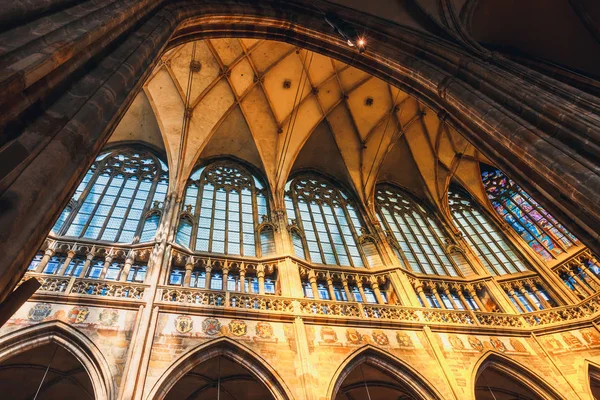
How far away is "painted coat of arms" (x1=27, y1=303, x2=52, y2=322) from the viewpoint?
7.17m

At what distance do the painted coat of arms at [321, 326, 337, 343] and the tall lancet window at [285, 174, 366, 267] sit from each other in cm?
295

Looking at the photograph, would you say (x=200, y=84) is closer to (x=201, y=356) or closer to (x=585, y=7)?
(x=201, y=356)

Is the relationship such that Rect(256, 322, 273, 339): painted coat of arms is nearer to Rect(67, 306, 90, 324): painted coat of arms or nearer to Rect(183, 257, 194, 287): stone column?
Rect(183, 257, 194, 287): stone column

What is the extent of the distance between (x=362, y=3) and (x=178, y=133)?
763cm

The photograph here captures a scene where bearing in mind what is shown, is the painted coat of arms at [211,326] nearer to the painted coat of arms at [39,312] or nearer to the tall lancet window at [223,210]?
the tall lancet window at [223,210]

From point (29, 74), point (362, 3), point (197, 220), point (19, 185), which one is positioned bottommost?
point (19, 185)

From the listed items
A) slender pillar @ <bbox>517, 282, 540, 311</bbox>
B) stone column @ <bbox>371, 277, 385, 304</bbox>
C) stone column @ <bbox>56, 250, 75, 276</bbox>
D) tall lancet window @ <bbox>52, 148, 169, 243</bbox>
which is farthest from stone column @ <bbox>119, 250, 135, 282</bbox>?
slender pillar @ <bbox>517, 282, 540, 311</bbox>

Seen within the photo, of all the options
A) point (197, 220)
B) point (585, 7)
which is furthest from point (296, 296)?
point (585, 7)

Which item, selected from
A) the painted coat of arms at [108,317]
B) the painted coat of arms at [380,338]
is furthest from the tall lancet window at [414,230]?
the painted coat of arms at [108,317]

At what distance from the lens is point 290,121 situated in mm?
15320

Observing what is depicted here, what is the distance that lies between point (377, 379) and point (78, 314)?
681 cm

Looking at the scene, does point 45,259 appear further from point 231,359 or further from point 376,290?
point 376,290

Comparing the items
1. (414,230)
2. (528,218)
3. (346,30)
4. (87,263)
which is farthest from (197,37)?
(528,218)

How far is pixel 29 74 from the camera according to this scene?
2.86 m
